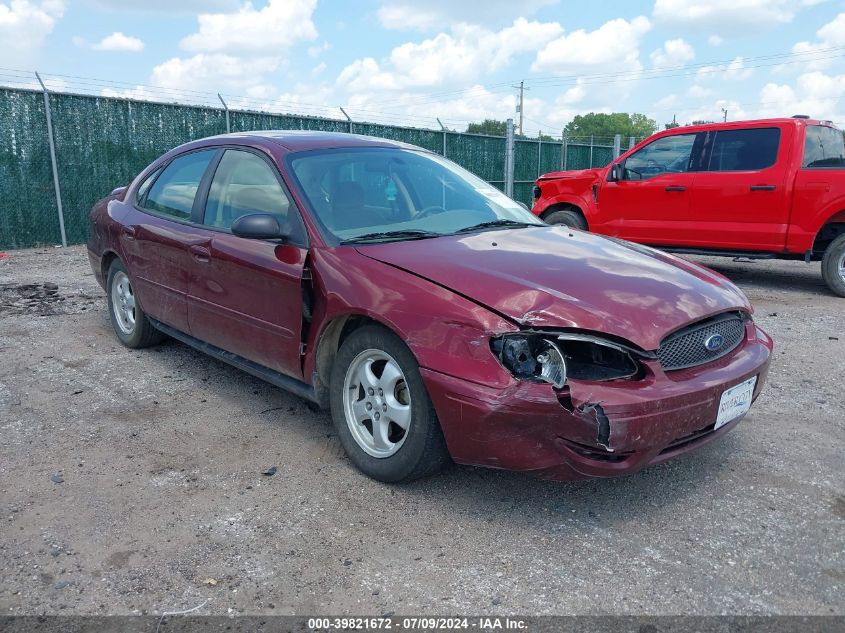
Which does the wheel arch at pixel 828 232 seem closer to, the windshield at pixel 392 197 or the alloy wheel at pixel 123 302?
the windshield at pixel 392 197

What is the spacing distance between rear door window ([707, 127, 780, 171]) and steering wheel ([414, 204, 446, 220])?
5631 millimetres

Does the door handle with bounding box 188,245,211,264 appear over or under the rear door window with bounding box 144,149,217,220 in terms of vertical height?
under

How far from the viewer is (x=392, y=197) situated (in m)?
3.91

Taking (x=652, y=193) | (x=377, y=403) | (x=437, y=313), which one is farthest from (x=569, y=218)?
(x=437, y=313)

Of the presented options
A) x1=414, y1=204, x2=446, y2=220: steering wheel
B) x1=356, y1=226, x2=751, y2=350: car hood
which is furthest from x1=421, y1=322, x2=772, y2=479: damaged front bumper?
x1=414, y1=204, x2=446, y2=220: steering wheel

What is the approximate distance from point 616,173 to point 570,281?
22.1 ft

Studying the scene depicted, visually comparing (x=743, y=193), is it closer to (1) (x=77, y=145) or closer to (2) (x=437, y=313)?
(2) (x=437, y=313)

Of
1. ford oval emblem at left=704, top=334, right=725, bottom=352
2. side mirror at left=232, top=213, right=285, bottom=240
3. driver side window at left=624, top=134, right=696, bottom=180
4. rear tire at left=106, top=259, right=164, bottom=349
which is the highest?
driver side window at left=624, top=134, right=696, bottom=180

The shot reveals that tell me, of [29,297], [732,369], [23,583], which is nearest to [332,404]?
[23,583]

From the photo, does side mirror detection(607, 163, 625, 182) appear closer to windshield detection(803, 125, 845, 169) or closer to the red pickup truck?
the red pickup truck

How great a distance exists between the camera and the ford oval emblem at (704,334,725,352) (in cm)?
304

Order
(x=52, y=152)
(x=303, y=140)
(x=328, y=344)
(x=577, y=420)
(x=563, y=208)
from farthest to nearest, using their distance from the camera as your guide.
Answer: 1. (x=52, y=152)
2. (x=563, y=208)
3. (x=303, y=140)
4. (x=328, y=344)
5. (x=577, y=420)

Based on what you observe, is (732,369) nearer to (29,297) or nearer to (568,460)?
(568,460)

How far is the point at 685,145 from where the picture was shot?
28.6 ft
